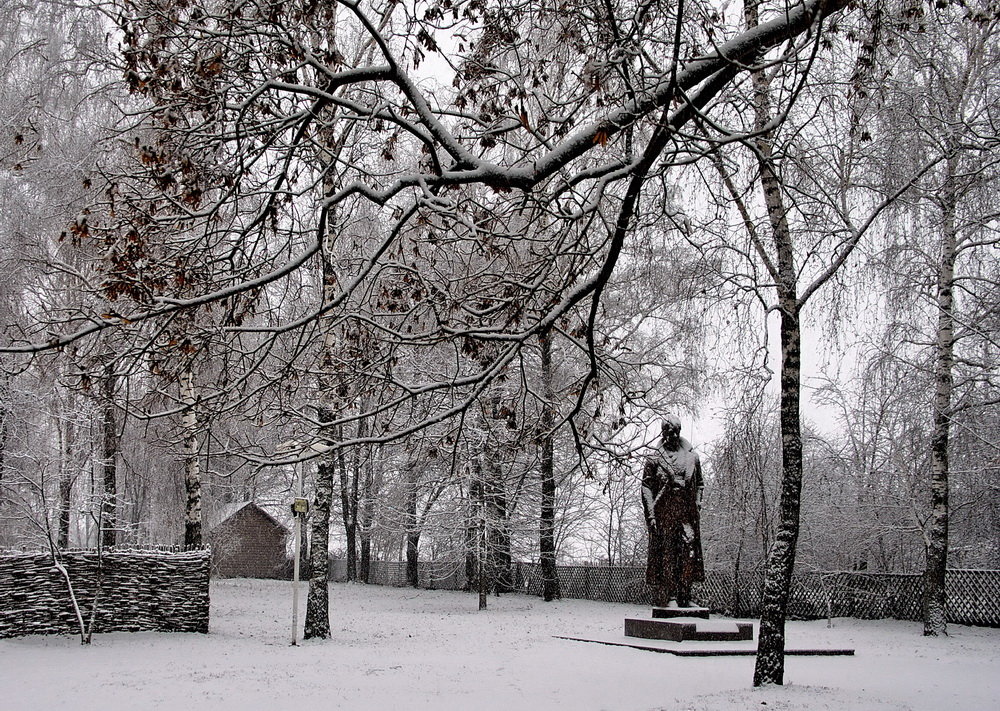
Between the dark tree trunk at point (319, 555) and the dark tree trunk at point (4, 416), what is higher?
the dark tree trunk at point (4, 416)

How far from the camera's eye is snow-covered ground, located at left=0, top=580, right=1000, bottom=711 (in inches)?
329

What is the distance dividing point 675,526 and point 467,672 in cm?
479

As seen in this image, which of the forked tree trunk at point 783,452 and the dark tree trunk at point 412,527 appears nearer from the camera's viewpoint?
the forked tree trunk at point 783,452

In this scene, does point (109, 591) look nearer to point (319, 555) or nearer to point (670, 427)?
point (319, 555)

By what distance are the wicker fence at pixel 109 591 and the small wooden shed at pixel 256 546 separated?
72.8ft

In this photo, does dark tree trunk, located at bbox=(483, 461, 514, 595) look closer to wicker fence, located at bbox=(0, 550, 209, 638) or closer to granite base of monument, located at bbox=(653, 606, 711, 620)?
granite base of monument, located at bbox=(653, 606, 711, 620)

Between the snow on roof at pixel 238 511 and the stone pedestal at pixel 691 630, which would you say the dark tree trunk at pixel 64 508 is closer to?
the stone pedestal at pixel 691 630

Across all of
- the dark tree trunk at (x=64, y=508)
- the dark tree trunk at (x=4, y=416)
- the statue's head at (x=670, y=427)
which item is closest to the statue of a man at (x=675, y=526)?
the statue's head at (x=670, y=427)

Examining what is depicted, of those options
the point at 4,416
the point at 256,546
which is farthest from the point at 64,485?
the point at 256,546

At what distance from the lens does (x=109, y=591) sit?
13672 mm

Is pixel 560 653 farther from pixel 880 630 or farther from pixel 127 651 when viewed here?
pixel 880 630

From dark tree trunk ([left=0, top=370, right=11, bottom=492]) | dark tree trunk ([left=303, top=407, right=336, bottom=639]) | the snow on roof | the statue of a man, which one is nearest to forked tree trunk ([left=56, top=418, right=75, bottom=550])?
dark tree trunk ([left=0, top=370, right=11, bottom=492])

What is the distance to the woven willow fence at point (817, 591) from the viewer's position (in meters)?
16.2

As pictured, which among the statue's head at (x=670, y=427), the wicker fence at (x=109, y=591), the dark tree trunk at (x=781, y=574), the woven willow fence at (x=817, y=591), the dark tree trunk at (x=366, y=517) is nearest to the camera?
the dark tree trunk at (x=781, y=574)
